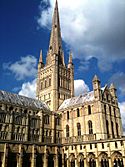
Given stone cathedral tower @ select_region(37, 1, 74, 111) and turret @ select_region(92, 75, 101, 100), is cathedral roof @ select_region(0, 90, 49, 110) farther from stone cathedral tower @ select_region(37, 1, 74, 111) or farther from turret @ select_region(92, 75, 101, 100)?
turret @ select_region(92, 75, 101, 100)

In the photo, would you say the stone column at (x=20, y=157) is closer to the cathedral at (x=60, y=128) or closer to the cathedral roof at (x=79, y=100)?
the cathedral at (x=60, y=128)

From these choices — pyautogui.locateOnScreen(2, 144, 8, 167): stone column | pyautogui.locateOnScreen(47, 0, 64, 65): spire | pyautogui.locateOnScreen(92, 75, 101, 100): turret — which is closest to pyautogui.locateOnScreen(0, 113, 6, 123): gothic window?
pyautogui.locateOnScreen(2, 144, 8, 167): stone column

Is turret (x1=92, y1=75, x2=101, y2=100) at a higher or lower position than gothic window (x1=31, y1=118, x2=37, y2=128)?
higher

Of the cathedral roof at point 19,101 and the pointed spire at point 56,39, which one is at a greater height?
the pointed spire at point 56,39

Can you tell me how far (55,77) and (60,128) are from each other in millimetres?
20679

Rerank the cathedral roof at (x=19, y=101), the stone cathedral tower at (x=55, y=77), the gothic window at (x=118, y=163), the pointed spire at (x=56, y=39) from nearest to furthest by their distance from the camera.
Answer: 1. the gothic window at (x=118, y=163)
2. the cathedral roof at (x=19, y=101)
3. the stone cathedral tower at (x=55, y=77)
4. the pointed spire at (x=56, y=39)

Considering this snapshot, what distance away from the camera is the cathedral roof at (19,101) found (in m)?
64.6

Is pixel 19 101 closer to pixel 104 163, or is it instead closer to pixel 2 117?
pixel 2 117

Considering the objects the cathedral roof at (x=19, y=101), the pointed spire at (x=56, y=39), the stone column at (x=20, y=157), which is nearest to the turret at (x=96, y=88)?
the cathedral roof at (x=19, y=101)

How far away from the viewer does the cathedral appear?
5100 cm

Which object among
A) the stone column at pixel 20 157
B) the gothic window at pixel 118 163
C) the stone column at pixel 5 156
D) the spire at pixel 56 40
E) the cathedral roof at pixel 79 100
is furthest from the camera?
the spire at pixel 56 40

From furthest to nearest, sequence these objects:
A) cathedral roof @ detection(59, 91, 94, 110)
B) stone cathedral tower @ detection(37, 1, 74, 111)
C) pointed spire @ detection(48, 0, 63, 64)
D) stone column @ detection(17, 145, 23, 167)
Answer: pointed spire @ detection(48, 0, 63, 64) → stone cathedral tower @ detection(37, 1, 74, 111) → cathedral roof @ detection(59, 91, 94, 110) → stone column @ detection(17, 145, 23, 167)

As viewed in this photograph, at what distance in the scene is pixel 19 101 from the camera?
68562 millimetres

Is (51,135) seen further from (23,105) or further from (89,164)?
(89,164)
